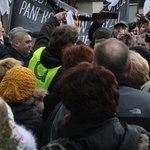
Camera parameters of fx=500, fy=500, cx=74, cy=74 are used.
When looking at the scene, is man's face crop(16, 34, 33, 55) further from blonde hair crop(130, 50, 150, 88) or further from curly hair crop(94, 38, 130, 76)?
curly hair crop(94, 38, 130, 76)

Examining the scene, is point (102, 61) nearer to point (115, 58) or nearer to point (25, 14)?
point (115, 58)

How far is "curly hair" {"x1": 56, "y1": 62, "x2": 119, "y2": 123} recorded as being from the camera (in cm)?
235

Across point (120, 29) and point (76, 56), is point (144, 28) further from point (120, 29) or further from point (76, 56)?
point (76, 56)

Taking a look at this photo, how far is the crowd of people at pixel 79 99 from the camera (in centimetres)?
234

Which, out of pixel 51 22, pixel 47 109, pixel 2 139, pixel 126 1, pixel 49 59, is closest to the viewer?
pixel 2 139

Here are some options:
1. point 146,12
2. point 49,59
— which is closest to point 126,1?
point 146,12

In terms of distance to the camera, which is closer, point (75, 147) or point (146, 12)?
point (75, 147)

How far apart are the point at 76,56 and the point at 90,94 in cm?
103

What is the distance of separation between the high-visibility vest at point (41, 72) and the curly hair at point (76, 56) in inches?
39.6

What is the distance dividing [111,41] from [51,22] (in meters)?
2.70

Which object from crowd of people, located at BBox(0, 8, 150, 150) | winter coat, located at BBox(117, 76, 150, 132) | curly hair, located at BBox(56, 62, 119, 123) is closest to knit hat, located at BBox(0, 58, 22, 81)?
crowd of people, located at BBox(0, 8, 150, 150)

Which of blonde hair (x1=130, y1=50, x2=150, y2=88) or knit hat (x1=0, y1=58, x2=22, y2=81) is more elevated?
blonde hair (x1=130, y1=50, x2=150, y2=88)

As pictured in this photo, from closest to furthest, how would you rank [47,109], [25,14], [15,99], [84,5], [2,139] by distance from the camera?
[2,139]
[15,99]
[47,109]
[25,14]
[84,5]

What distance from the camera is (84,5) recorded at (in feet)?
65.6
